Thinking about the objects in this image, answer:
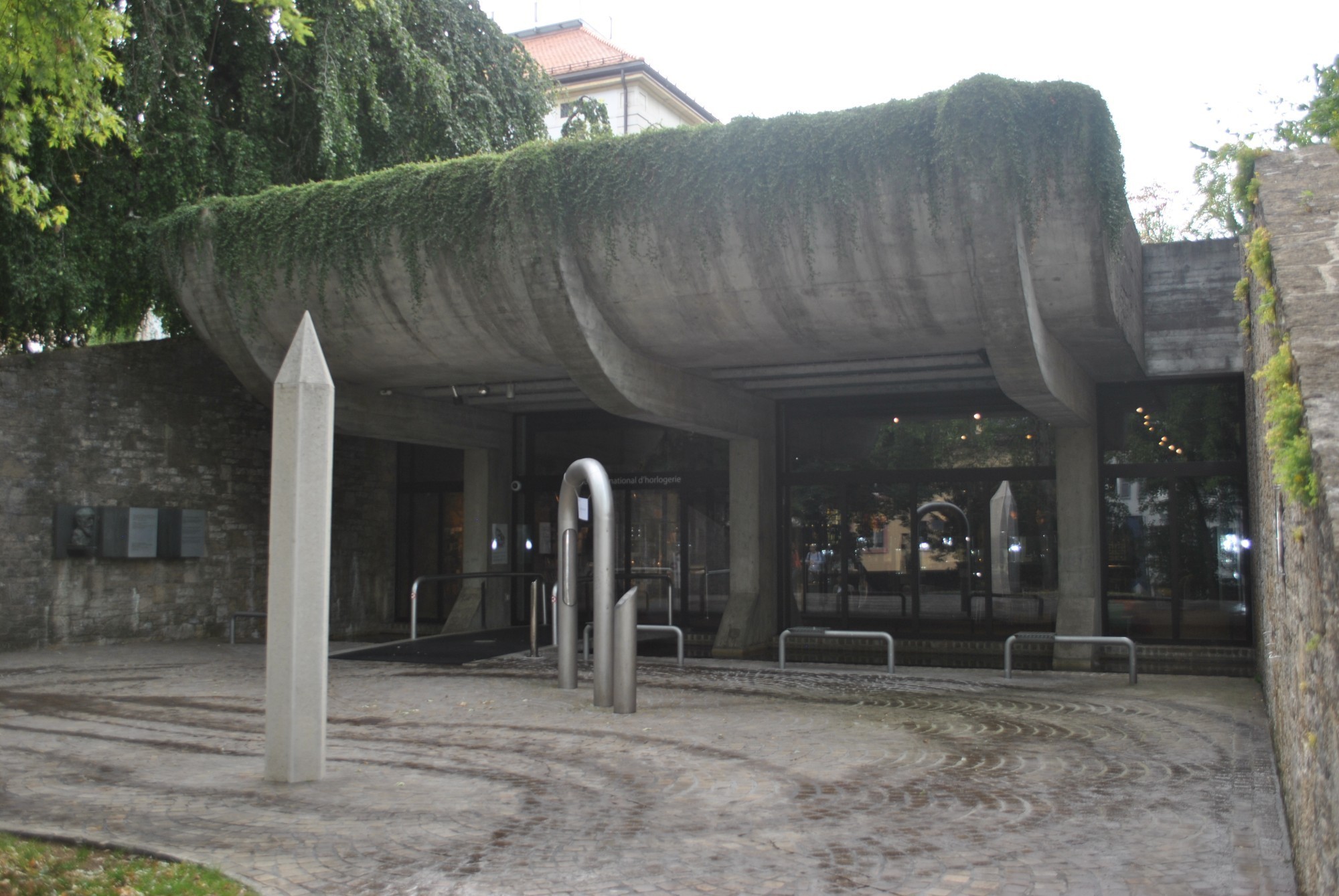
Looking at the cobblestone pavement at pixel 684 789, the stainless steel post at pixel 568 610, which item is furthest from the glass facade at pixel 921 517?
the stainless steel post at pixel 568 610

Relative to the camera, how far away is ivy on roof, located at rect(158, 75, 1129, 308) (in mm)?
9609

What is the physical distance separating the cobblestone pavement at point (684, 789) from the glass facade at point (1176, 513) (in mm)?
3785

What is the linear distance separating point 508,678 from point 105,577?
655 cm

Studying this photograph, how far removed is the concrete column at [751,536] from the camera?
16484mm

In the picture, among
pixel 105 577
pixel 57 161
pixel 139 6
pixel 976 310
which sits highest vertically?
pixel 139 6

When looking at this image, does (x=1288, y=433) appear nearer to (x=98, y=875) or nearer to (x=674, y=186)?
(x=98, y=875)

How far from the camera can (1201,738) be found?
27.0 ft

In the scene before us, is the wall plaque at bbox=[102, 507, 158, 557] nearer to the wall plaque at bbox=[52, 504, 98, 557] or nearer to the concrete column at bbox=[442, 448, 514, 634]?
the wall plaque at bbox=[52, 504, 98, 557]

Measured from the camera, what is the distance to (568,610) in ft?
34.1

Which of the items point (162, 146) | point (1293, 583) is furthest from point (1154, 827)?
point (162, 146)

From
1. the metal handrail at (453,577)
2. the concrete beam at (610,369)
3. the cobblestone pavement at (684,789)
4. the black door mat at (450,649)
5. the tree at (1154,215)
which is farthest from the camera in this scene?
the tree at (1154,215)

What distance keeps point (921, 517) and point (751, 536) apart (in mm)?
2452

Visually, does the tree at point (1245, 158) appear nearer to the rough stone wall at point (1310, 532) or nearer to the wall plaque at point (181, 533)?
the rough stone wall at point (1310, 532)

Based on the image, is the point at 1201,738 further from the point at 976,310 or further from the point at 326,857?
the point at 326,857
